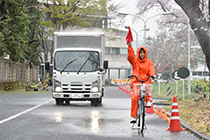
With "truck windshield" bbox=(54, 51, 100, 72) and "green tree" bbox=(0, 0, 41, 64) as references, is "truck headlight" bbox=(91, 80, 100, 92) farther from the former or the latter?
"green tree" bbox=(0, 0, 41, 64)

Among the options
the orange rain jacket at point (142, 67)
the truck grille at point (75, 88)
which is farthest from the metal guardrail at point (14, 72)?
the orange rain jacket at point (142, 67)

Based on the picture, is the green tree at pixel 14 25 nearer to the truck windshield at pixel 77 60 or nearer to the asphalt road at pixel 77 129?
the truck windshield at pixel 77 60

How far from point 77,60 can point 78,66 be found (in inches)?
11.0

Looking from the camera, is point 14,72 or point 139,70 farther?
point 14,72

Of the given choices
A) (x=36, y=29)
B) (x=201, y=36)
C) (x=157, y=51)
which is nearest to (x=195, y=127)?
(x=201, y=36)

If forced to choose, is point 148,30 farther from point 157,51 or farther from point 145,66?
point 145,66

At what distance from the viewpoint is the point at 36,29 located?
45344 millimetres

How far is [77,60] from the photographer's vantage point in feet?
59.6

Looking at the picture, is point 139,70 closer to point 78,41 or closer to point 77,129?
point 77,129

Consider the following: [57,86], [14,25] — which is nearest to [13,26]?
[14,25]

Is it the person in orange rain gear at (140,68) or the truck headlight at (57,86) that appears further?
the truck headlight at (57,86)

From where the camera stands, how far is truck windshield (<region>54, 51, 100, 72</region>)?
18.0 meters

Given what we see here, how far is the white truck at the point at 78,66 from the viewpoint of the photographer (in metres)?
17.8

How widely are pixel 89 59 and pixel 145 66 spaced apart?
7.91 m
